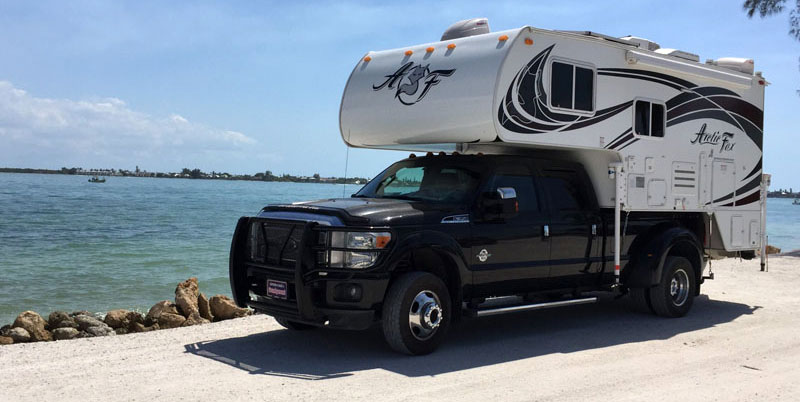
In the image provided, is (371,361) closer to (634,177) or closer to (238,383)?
(238,383)

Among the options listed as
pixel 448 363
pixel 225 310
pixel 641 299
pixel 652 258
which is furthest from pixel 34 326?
pixel 652 258

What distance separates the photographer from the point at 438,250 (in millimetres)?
7457

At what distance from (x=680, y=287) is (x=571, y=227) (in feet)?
7.75

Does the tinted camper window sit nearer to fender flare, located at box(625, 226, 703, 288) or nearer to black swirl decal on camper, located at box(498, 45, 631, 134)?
black swirl decal on camper, located at box(498, 45, 631, 134)

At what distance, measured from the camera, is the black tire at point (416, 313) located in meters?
7.07

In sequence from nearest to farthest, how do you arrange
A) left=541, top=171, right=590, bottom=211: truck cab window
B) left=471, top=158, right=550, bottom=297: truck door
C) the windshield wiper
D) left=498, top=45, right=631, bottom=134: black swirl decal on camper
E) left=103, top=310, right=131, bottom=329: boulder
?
Result: left=471, top=158, right=550, bottom=297: truck door < left=498, top=45, right=631, bottom=134: black swirl decal on camper < the windshield wiper < left=541, top=171, right=590, bottom=211: truck cab window < left=103, top=310, right=131, bottom=329: boulder

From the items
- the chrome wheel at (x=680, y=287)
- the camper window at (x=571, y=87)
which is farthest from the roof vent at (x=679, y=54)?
the chrome wheel at (x=680, y=287)

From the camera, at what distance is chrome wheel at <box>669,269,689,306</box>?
9.99 meters

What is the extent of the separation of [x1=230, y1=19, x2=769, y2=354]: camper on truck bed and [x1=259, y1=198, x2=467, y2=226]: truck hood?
2 centimetres

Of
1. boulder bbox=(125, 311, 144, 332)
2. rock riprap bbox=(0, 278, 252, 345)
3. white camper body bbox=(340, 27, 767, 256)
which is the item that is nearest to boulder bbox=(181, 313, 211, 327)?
rock riprap bbox=(0, 278, 252, 345)

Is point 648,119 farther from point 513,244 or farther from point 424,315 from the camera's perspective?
point 424,315

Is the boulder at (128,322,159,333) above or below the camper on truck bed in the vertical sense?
below

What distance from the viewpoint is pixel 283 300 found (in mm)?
7348

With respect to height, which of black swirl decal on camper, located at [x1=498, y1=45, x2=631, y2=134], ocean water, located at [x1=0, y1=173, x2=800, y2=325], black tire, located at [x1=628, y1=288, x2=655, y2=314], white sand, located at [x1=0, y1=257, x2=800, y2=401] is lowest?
ocean water, located at [x1=0, y1=173, x2=800, y2=325]
